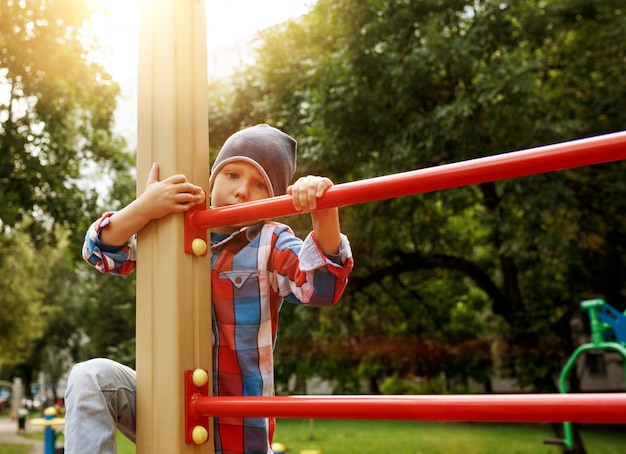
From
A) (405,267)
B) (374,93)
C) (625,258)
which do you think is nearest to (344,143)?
(374,93)

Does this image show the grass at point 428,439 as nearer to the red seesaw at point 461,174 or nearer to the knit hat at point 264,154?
the knit hat at point 264,154

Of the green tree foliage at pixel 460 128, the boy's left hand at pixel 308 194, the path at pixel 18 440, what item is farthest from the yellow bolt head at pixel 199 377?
the path at pixel 18 440

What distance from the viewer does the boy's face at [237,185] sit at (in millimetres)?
1513

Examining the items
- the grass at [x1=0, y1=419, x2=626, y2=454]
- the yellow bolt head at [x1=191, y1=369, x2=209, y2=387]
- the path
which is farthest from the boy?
the path

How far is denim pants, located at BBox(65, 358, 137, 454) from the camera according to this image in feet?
3.82

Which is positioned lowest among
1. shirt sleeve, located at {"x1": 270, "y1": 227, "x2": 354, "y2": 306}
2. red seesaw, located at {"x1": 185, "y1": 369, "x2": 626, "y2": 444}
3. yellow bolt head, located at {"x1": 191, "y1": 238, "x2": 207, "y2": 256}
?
red seesaw, located at {"x1": 185, "y1": 369, "x2": 626, "y2": 444}

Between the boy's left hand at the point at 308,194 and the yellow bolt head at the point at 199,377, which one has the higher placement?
the boy's left hand at the point at 308,194

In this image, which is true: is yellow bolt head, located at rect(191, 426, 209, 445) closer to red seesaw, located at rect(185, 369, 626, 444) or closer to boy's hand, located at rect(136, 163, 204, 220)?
red seesaw, located at rect(185, 369, 626, 444)

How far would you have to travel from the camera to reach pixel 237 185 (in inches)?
60.2

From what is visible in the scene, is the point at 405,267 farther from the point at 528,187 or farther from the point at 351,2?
the point at 351,2

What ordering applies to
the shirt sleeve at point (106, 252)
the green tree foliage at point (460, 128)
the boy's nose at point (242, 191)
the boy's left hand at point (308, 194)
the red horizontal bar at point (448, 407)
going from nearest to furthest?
the red horizontal bar at point (448, 407) → the boy's left hand at point (308, 194) → the shirt sleeve at point (106, 252) → the boy's nose at point (242, 191) → the green tree foliage at point (460, 128)

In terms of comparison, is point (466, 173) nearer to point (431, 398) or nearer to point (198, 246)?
point (431, 398)

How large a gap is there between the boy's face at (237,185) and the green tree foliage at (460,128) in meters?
5.19

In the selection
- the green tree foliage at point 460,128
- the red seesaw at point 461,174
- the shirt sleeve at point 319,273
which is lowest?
the shirt sleeve at point 319,273
